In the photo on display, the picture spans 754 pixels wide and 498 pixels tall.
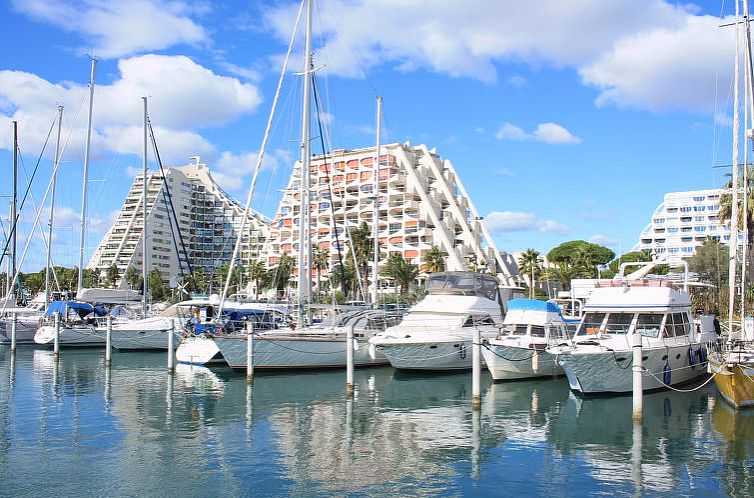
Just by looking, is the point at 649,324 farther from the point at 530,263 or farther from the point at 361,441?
the point at 530,263

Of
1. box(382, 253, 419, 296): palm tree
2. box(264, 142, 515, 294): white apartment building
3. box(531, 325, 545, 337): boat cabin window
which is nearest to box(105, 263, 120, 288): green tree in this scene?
box(264, 142, 515, 294): white apartment building

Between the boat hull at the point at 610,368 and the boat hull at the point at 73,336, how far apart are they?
32592 millimetres

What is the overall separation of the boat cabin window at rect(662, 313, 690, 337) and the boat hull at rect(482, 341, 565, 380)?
4573mm

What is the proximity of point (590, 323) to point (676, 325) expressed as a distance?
9.92 feet

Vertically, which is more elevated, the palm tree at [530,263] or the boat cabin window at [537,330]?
the palm tree at [530,263]

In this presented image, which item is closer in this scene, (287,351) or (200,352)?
(287,351)

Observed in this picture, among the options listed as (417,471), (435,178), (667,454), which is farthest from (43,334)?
(435,178)

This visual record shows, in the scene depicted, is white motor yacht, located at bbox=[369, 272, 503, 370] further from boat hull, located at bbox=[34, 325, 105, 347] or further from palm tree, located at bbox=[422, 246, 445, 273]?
palm tree, located at bbox=[422, 246, 445, 273]

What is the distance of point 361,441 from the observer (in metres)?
17.4

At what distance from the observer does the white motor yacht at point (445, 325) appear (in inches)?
1152

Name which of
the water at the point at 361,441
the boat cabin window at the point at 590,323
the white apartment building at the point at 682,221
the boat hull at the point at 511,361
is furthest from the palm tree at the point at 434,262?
the white apartment building at the point at 682,221

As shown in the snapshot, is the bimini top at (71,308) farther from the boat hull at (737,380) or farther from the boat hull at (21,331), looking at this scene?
the boat hull at (737,380)

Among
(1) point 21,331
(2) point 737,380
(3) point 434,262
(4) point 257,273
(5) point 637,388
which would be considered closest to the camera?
(5) point 637,388

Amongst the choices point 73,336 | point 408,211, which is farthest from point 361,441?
point 408,211
